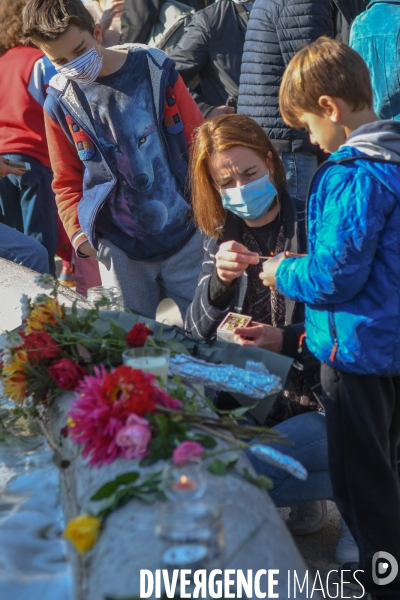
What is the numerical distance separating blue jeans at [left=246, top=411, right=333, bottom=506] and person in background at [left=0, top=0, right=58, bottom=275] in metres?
3.03

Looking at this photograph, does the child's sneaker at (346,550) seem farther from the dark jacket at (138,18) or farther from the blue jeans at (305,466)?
the dark jacket at (138,18)

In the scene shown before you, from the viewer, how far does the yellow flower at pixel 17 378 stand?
224 centimetres

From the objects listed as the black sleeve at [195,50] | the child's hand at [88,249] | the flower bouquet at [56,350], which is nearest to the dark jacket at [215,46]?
the black sleeve at [195,50]

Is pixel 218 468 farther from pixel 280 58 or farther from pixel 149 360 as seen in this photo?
pixel 280 58

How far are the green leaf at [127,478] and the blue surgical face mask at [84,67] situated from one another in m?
2.09

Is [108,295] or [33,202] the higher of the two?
[108,295]

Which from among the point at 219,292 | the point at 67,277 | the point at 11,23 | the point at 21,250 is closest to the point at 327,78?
the point at 219,292

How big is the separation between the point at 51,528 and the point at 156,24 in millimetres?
4677

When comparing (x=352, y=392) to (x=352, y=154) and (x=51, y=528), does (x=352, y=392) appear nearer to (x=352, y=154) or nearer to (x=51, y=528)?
(x=352, y=154)

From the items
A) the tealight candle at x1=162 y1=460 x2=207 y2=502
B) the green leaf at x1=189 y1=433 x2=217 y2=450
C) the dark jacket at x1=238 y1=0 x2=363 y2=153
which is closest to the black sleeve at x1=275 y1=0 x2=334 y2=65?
the dark jacket at x1=238 y1=0 x2=363 y2=153

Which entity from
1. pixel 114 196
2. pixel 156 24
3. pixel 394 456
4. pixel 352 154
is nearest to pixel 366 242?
pixel 352 154

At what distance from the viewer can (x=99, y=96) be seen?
3406 mm

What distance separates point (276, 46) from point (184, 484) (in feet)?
A: 10.8

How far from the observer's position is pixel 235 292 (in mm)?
2943
